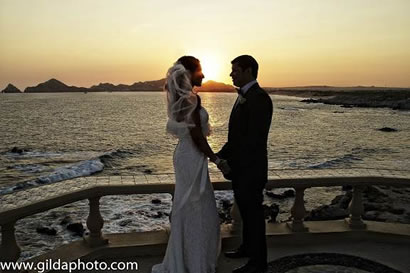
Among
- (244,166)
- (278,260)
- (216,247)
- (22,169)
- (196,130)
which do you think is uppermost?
(196,130)

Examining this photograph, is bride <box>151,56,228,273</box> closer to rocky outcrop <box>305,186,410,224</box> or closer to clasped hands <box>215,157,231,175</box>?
clasped hands <box>215,157,231,175</box>

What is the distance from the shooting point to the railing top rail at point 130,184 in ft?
11.6

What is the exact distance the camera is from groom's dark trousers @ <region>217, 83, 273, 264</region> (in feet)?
12.2

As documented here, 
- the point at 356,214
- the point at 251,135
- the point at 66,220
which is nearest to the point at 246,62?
the point at 251,135

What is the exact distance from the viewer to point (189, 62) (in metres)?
3.58

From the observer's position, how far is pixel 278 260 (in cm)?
428

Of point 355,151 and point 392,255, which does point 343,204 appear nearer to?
point 392,255

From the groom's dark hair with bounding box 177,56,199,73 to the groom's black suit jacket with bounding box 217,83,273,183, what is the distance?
1.99ft

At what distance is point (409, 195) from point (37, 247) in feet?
46.8

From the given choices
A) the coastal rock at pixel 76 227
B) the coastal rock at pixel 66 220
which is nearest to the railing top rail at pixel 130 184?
the coastal rock at pixel 76 227

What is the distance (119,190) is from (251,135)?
5.09 feet

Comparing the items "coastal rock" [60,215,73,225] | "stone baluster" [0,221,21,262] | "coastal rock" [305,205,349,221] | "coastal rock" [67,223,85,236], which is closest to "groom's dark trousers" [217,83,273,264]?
"stone baluster" [0,221,21,262]

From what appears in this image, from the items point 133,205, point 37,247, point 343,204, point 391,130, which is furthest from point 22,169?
point 391,130

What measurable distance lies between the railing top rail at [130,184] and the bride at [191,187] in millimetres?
534
